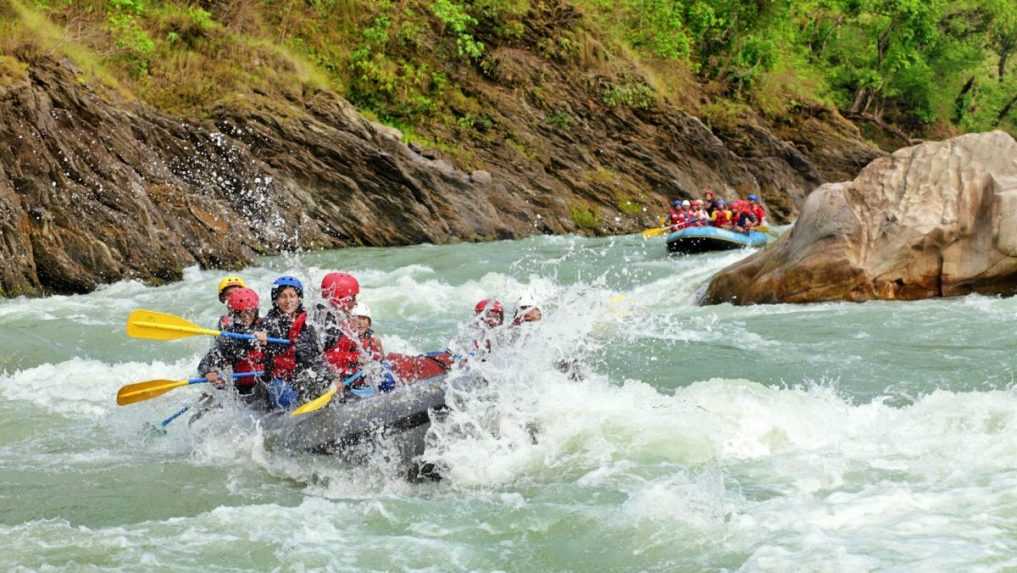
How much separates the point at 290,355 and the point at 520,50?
1798cm

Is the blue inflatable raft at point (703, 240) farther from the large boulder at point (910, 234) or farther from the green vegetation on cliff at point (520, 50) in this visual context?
the large boulder at point (910, 234)

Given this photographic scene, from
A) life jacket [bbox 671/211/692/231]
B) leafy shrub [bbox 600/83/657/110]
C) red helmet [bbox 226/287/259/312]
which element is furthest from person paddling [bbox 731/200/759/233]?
red helmet [bbox 226/287/259/312]

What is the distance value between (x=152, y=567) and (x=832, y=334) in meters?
6.56

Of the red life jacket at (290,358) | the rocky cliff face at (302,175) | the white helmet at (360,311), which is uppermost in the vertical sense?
the rocky cliff face at (302,175)

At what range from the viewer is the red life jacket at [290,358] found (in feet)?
22.3

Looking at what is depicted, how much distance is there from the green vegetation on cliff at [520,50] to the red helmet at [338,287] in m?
9.74

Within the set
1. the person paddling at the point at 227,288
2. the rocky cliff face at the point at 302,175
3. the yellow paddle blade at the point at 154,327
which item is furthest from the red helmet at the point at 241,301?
the rocky cliff face at the point at 302,175

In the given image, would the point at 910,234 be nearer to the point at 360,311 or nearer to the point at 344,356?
the point at 360,311

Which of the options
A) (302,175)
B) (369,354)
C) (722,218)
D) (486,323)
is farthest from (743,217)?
(369,354)

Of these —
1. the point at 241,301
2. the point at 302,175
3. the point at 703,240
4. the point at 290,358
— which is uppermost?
the point at 302,175

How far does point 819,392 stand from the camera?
7555 millimetres

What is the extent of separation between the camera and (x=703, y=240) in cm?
1805

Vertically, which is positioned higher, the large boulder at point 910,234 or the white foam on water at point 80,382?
the large boulder at point 910,234

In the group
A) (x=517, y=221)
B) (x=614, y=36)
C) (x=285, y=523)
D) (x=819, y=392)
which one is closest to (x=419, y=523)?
(x=285, y=523)
